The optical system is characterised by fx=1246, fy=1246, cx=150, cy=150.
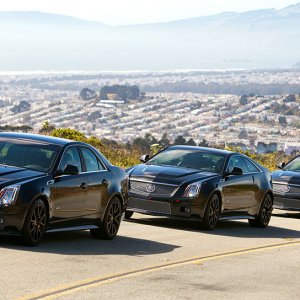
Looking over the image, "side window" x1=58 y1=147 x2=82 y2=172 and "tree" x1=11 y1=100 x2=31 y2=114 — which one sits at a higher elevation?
"side window" x1=58 y1=147 x2=82 y2=172

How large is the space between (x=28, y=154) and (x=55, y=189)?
789 mm

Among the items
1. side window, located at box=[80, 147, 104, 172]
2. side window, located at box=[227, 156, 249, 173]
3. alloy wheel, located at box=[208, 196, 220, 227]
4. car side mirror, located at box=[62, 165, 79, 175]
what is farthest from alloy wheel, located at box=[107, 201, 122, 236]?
side window, located at box=[227, 156, 249, 173]

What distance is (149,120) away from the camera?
130 metres

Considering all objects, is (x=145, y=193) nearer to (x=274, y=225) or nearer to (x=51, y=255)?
(x=274, y=225)

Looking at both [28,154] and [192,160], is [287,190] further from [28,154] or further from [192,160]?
[28,154]

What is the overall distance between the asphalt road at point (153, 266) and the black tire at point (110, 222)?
160 millimetres

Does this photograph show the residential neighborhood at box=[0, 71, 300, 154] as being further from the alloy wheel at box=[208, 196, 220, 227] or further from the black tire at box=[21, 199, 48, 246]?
the black tire at box=[21, 199, 48, 246]

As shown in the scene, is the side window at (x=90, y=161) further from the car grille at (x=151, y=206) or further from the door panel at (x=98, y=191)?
the car grille at (x=151, y=206)

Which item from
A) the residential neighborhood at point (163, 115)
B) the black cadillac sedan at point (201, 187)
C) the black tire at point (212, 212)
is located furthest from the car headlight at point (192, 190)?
the residential neighborhood at point (163, 115)

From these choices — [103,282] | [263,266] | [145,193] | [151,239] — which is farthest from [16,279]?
[145,193]

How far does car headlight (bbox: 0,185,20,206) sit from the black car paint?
5.50 m

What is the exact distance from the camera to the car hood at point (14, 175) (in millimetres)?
15270

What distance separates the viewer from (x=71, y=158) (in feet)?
55.3

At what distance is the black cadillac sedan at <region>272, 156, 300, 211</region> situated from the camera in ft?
85.7
